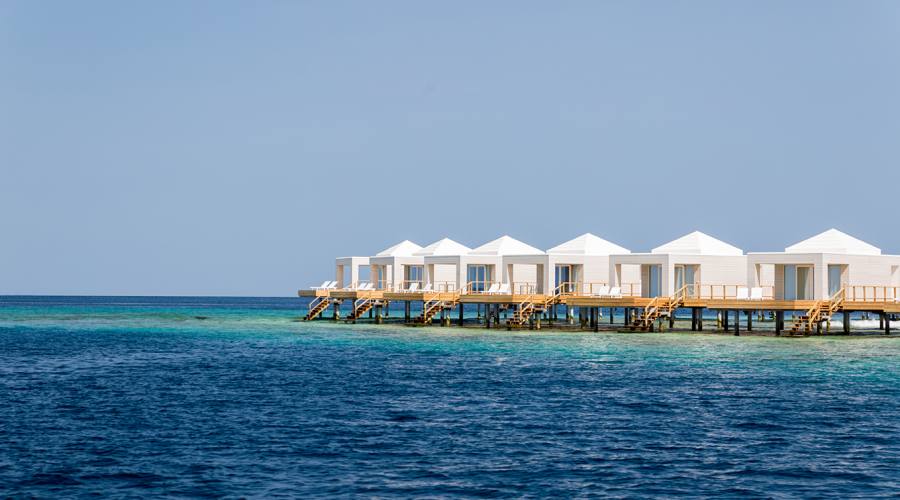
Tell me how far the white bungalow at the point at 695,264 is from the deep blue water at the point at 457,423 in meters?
10.4

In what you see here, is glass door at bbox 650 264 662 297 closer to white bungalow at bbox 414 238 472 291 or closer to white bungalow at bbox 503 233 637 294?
white bungalow at bbox 503 233 637 294

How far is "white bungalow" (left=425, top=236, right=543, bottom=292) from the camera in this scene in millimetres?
63031

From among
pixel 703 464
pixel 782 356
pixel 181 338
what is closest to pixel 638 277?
pixel 782 356

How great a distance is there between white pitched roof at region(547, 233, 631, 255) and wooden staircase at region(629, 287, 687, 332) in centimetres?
568

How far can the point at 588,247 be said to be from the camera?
59688 millimetres

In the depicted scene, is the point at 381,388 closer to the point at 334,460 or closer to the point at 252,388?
the point at 252,388

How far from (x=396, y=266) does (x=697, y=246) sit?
22748 millimetres

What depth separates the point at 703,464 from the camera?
19.2m

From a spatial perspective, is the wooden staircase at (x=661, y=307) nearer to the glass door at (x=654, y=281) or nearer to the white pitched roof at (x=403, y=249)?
the glass door at (x=654, y=281)

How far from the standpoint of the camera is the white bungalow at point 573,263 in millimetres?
58969

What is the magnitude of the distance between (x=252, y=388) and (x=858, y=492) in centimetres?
1840

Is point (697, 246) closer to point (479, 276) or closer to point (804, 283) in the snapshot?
point (804, 283)

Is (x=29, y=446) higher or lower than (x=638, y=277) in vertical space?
lower

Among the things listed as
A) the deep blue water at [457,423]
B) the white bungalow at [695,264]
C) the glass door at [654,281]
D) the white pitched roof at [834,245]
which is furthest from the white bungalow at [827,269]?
the deep blue water at [457,423]
